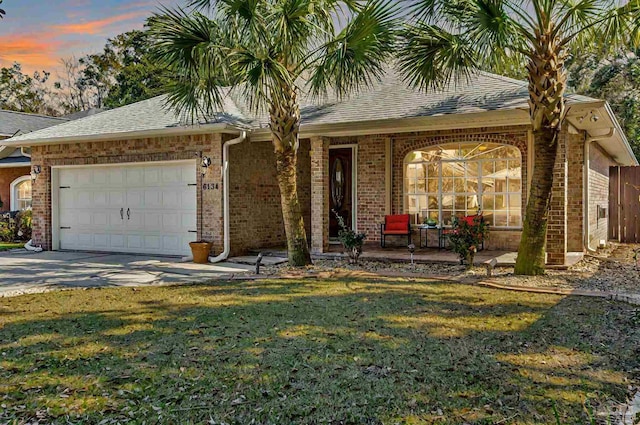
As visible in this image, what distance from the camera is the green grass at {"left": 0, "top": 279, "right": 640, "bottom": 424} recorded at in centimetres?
353

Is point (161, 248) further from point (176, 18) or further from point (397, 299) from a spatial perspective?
point (397, 299)

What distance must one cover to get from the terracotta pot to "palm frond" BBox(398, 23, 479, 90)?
219 inches

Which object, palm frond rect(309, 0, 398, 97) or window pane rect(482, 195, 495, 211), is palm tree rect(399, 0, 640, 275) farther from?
window pane rect(482, 195, 495, 211)

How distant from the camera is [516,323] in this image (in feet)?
18.7

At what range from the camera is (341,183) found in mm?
13969

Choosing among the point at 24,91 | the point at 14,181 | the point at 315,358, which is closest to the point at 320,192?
the point at 315,358

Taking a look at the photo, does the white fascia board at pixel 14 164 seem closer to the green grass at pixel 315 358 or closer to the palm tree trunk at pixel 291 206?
the palm tree trunk at pixel 291 206

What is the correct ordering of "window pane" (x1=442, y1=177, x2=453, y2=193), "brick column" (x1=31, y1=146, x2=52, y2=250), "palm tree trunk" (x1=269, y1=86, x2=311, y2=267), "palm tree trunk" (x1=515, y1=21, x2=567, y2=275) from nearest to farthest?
"palm tree trunk" (x1=515, y1=21, x2=567, y2=275), "palm tree trunk" (x1=269, y1=86, x2=311, y2=267), "window pane" (x1=442, y1=177, x2=453, y2=193), "brick column" (x1=31, y1=146, x2=52, y2=250)

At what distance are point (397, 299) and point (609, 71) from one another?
2138cm

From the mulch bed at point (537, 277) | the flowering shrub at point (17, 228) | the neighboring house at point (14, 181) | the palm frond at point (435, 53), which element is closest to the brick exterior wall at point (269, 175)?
the mulch bed at point (537, 277)

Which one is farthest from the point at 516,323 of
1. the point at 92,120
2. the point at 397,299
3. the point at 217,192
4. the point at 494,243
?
the point at 92,120

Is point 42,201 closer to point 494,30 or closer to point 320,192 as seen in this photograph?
point 320,192

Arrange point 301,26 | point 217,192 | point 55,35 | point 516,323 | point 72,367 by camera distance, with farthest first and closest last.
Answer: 1. point 55,35
2. point 217,192
3. point 301,26
4. point 516,323
5. point 72,367

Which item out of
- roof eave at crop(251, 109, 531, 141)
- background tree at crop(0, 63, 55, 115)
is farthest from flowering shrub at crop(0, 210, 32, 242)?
background tree at crop(0, 63, 55, 115)
